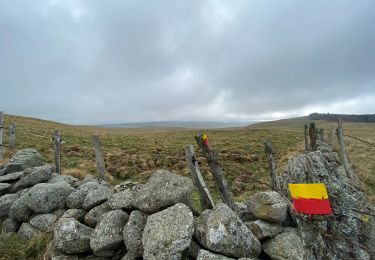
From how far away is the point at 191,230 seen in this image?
418 centimetres

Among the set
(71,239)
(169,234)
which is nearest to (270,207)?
(169,234)

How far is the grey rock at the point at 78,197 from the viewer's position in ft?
20.5

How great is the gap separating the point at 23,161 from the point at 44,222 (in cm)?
388

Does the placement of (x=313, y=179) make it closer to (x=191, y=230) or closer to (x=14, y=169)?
(x=191, y=230)

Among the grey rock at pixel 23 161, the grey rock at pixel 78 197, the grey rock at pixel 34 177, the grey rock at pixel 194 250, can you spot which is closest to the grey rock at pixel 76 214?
the grey rock at pixel 78 197

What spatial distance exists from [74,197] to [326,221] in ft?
18.1

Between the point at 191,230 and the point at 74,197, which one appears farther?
the point at 74,197

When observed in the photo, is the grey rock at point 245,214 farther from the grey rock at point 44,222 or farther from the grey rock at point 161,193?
the grey rock at point 44,222

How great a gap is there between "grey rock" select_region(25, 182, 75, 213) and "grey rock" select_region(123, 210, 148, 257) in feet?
8.87

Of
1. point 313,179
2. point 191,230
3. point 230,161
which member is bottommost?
point 230,161

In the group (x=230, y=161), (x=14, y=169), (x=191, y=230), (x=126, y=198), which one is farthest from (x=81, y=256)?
(x=230, y=161)

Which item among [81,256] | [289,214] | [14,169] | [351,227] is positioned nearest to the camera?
[351,227]

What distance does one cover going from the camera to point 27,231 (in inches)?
242

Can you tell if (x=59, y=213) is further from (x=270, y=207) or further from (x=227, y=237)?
(x=270, y=207)
